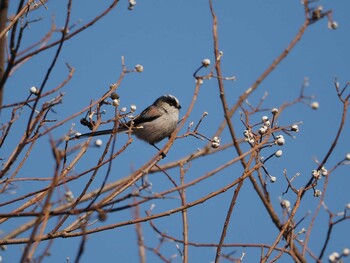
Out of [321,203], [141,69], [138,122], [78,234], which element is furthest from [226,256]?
[138,122]

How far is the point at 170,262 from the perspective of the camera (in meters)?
3.25

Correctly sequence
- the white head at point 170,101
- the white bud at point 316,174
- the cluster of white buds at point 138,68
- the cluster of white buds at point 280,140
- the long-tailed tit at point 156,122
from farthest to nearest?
the white head at point 170,101
the long-tailed tit at point 156,122
the cluster of white buds at point 280,140
the cluster of white buds at point 138,68
the white bud at point 316,174

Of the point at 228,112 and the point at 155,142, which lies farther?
the point at 155,142

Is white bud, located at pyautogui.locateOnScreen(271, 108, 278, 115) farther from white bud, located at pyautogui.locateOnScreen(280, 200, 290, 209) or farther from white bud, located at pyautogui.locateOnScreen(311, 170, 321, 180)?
white bud, located at pyautogui.locateOnScreen(280, 200, 290, 209)

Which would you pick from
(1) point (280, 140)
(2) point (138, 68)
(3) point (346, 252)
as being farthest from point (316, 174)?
(2) point (138, 68)

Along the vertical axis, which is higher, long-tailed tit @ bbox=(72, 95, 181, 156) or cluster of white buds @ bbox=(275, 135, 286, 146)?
long-tailed tit @ bbox=(72, 95, 181, 156)

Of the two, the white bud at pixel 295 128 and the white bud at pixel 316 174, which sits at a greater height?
the white bud at pixel 295 128

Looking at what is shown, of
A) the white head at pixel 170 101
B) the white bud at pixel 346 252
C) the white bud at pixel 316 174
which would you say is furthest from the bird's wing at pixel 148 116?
the white bud at pixel 346 252

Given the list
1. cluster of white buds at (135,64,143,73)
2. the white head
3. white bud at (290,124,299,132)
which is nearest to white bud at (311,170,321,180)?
white bud at (290,124,299,132)

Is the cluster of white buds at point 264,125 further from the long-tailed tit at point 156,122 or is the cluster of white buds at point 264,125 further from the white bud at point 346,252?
the long-tailed tit at point 156,122

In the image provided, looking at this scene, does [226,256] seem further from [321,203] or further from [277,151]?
[277,151]

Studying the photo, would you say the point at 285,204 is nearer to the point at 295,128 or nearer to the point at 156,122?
the point at 295,128

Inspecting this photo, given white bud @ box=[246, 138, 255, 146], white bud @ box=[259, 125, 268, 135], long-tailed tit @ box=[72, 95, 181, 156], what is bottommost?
white bud @ box=[246, 138, 255, 146]

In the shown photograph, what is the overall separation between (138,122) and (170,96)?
831mm
